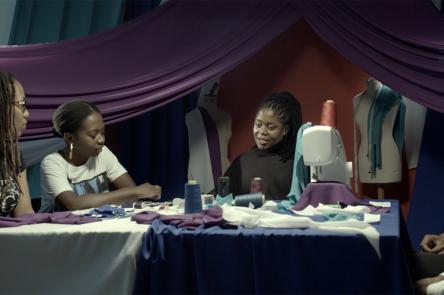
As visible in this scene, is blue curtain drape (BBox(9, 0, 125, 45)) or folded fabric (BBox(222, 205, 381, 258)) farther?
blue curtain drape (BBox(9, 0, 125, 45))

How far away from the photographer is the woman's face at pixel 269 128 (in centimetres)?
334

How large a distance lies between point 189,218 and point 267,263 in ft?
1.08

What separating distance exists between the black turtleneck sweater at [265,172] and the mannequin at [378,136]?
21.5 inches

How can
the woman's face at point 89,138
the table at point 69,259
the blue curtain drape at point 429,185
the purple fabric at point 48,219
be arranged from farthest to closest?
1. the blue curtain drape at point 429,185
2. the woman's face at point 89,138
3. the purple fabric at point 48,219
4. the table at point 69,259

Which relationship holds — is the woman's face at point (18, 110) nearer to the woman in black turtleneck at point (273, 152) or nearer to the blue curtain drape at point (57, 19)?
the blue curtain drape at point (57, 19)

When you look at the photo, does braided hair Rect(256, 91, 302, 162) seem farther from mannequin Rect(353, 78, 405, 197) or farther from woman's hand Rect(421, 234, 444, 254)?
woman's hand Rect(421, 234, 444, 254)

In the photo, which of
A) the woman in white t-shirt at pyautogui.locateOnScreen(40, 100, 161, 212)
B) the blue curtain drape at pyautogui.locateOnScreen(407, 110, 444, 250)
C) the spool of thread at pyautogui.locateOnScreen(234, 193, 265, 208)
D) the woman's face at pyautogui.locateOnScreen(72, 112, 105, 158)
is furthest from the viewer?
the blue curtain drape at pyautogui.locateOnScreen(407, 110, 444, 250)

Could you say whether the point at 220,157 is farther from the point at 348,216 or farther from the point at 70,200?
the point at 348,216

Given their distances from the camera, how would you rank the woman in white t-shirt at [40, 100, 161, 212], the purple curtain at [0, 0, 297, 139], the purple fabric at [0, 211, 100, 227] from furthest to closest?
the purple curtain at [0, 0, 297, 139] < the woman in white t-shirt at [40, 100, 161, 212] < the purple fabric at [0, 211, 100, 227]

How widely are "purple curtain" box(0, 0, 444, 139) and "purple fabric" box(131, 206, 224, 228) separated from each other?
1300 millimetres

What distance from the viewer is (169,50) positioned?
3320 mm

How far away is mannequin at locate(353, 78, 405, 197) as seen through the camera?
355cm

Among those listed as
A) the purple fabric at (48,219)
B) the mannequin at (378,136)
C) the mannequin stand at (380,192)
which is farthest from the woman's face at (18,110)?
the mannequin stand at (380,192)

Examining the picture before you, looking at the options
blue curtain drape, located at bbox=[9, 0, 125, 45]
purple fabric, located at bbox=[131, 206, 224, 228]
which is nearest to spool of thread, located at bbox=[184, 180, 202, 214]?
purple fabric, located at bbox=[131, 206, 224, 228]
